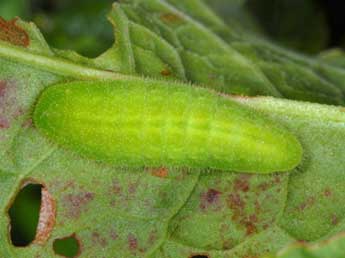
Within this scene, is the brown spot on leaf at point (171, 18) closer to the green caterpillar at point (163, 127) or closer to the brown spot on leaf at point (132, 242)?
the green caterpillar at point (163, 127)

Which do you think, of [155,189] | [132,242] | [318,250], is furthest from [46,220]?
[318,250]

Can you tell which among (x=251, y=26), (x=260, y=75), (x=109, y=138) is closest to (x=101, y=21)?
(x=251, y=26)

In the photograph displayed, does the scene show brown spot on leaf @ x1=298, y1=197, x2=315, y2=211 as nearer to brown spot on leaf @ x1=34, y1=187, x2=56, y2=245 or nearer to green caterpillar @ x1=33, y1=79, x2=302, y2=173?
green caterpillar @ x1=33, y1=79, x2=302, y2=173

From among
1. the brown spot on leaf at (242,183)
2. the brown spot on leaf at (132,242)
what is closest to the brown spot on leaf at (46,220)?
the brown spot on leaf at (132,242)

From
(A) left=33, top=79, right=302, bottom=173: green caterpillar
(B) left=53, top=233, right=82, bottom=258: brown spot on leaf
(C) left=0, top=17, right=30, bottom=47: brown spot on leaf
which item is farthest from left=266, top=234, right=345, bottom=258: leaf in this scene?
(C) left=0, top=17, right=30, bottom=47: brown spot on leaf

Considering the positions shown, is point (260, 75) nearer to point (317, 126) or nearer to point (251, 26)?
point (317, 126)

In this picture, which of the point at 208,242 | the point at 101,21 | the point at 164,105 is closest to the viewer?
the point at 164,105
